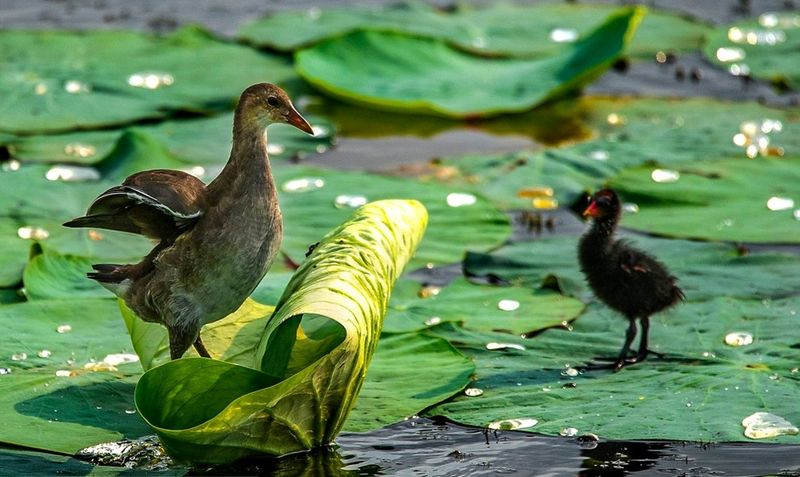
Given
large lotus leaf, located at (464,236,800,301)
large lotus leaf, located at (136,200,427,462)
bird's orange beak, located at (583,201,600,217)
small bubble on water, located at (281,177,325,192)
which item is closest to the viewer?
large lotus leaf, located at (136,200,427,462)

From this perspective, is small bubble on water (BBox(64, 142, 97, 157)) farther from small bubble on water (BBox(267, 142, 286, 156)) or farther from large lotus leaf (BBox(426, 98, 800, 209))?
large lotus leaf (BBox(426, 98, 800, 209))

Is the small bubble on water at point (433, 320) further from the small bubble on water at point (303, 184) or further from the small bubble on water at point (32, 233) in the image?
the small bubble on water at point (32, 233)

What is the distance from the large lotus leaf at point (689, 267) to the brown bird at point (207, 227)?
1.99 metres

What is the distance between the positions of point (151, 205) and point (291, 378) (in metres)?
0.90

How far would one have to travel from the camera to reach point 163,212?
5.12m

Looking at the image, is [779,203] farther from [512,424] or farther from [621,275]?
[512,424]

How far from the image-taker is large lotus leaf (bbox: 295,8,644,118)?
31.6 feet

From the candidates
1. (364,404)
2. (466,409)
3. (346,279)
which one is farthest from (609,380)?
(346,279)

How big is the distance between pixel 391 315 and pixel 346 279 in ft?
4.66

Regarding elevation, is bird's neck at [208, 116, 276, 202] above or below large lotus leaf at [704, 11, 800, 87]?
above

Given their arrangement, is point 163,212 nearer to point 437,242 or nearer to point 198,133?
point 437,242

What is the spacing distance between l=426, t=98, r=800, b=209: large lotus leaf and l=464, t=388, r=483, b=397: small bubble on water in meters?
2.47

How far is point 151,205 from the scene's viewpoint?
5.02m

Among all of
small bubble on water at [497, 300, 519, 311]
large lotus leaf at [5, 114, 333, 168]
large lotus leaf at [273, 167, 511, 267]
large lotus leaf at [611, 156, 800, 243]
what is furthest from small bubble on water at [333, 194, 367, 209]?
large lotus leaf at [611, 156, 800, 243]
